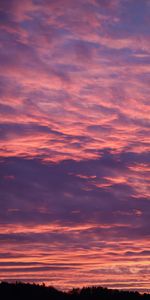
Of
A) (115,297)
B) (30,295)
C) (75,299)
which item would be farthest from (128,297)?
(30,295)

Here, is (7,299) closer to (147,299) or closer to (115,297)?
(115,297)

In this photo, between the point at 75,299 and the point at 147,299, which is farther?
the point at 147,299

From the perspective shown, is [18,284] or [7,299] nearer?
[7,299]

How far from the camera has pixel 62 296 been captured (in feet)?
147

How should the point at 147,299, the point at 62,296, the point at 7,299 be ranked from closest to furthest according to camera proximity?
the point at 7,299 → the point at 62,296 → the point at 147,299

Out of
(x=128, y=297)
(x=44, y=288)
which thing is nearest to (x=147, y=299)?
(x=128, y=297)

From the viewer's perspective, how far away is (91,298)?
149 feet

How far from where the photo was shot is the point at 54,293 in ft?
147


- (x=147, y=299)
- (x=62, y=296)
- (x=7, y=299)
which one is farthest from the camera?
(x=147, y=299)

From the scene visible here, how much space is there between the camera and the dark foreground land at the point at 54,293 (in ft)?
141

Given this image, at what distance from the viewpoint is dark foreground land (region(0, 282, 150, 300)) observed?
42.9 metres

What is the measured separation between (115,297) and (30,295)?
6.83 metres

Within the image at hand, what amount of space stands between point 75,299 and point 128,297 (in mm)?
4537

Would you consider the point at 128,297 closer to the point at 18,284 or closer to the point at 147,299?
the point at 147,299
